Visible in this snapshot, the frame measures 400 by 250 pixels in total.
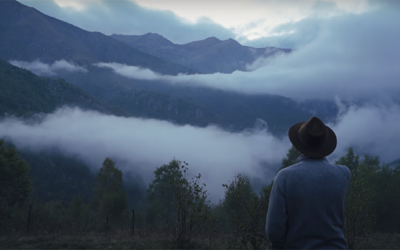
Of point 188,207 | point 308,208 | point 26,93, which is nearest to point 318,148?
point 308,208

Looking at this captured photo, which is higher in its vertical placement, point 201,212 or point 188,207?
point 188,207

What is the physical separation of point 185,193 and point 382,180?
35.5m

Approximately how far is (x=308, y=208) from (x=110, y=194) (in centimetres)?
4896

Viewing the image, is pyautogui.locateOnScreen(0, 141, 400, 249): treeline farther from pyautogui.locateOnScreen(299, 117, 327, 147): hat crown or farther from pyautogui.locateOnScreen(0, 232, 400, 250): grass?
pyautogui.locateOnScreen(299, 117, 327, 147): hat crown

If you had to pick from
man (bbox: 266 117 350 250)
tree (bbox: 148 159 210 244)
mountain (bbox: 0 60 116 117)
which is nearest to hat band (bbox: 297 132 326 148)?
man (bbox: 266 117 350 250)

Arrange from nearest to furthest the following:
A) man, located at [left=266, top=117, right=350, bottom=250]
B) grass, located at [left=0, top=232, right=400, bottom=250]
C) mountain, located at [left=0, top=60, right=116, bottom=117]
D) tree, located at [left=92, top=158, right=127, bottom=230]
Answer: man, located at [left=266, top=117, right=350, bottom=250] < grass, located at [left=0, top=232, right=400, bottom=250] < tree, located at [left=92, top=158, right=127, bottom=230] < mountain, located at [left=0, top=60, right=116, bottom=117]

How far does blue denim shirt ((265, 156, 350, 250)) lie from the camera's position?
2.89m

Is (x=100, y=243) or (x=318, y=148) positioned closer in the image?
(x=318, y=148)

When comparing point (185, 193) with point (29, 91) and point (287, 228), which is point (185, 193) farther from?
point (29, 91)

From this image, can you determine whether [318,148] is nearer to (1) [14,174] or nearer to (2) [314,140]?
(2) [314,140]

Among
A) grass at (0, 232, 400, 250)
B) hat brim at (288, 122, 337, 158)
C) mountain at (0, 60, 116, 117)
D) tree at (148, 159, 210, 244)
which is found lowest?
grass at (0, 232, 400, 250)

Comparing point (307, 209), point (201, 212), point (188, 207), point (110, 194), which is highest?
point (307, 209)

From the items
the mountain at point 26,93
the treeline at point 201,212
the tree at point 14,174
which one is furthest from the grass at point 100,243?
the mountain at point 26,93

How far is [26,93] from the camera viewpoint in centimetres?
16750
